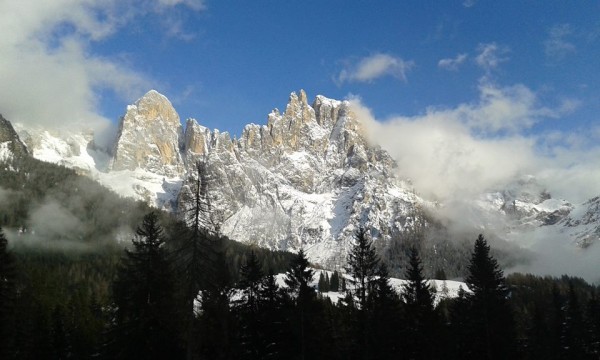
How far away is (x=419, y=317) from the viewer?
4441 cm

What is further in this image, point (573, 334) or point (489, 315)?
point (573, 334)

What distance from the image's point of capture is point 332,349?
44125 millimetres

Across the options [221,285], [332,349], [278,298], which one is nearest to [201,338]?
[221,285]

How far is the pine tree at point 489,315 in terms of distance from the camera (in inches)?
1661

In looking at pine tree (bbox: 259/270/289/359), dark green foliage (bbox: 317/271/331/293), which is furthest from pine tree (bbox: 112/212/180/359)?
dark green foliage (bbox: 317/271/331/293)

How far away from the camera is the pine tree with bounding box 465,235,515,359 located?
4219 centimetres

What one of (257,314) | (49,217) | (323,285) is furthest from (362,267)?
(49,217)

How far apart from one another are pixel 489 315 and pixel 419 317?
540 centimetres

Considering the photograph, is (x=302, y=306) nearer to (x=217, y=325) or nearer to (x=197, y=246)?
(x=217, y=325)

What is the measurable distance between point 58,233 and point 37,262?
27.8m

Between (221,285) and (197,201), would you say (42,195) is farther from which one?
(197,201)

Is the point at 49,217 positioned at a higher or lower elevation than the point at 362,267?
higher

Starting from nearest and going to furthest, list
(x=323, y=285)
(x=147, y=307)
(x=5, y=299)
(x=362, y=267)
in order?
1. (x=147, y=307)
2. (x=5, y=299)
3. (x=362, y=267)
4. (x=323, y=285)

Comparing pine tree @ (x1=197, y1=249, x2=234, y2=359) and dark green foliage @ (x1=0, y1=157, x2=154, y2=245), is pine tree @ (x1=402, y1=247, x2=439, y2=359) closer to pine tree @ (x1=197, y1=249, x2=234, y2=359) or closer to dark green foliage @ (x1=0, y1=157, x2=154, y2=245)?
pine tree @ (x1=197, y1=249, x2=234, y2=359)
